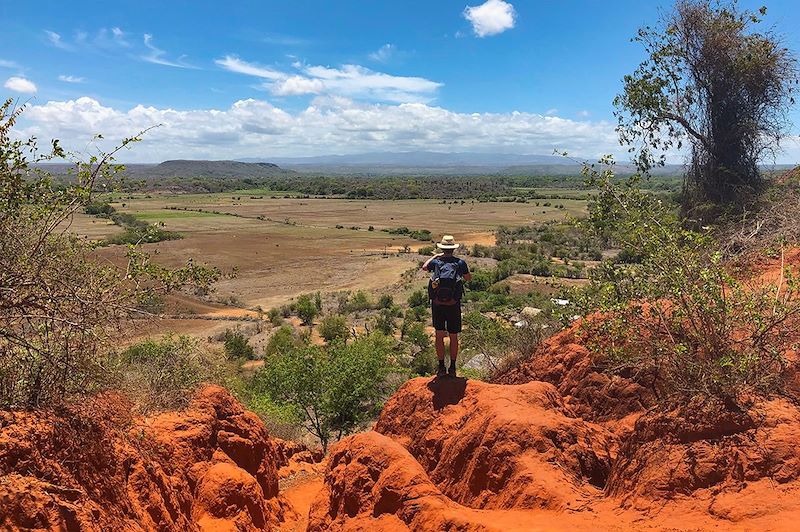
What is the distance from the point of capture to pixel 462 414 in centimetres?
755

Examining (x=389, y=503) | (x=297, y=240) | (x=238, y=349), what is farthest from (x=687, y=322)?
(x=297, y=240)

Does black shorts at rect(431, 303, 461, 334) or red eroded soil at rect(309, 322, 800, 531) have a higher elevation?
black shorts at rect(431, 303, 461, 334)

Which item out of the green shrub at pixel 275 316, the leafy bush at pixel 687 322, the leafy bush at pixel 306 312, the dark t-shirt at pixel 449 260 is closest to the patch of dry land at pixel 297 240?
the green shrub at pixel 275 316

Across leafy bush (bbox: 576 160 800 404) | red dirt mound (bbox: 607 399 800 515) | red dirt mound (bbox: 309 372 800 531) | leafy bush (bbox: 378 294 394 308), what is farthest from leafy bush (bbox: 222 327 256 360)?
red dirt mound (bbox: 607 399 800 515)

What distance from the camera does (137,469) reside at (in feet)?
22.5

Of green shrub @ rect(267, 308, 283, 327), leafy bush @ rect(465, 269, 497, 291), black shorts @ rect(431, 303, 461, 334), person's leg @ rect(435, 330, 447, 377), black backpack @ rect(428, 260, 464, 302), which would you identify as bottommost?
green shrub @ rect(267, 308, 283, 327)

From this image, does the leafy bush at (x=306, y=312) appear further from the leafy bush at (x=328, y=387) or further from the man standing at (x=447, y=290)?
the man standing at (x=447, y=290)

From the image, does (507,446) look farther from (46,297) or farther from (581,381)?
(46,297)

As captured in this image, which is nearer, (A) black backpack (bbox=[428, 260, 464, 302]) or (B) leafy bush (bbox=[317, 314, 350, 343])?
(A) black backpack (bbox=[428, 260, 464, 302])

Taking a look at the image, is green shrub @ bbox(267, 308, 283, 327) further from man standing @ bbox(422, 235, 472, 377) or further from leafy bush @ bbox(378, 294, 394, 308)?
man standing @ bbox(422, 235, 472, 377)

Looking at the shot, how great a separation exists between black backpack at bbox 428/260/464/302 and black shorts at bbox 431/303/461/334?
0.51 ft

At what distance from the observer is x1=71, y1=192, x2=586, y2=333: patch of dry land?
48.1 metres

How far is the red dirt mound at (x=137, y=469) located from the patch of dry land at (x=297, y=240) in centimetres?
504

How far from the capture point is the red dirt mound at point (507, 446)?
19.0ft
